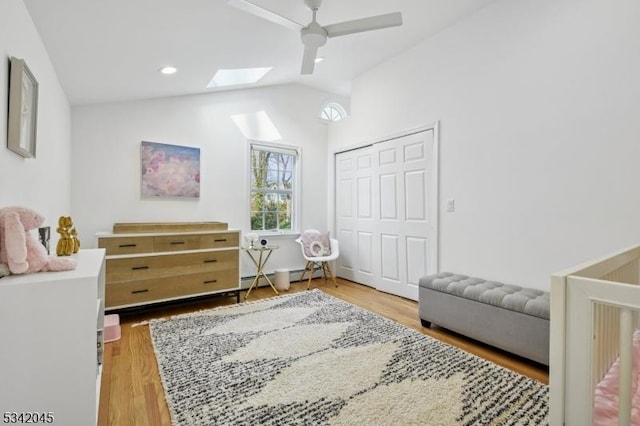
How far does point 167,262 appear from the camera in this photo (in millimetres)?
3064

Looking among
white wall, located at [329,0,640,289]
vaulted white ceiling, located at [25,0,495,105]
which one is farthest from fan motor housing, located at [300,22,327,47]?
white wall, located at [329,0,640,289]

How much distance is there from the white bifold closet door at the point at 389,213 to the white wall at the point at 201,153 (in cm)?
53

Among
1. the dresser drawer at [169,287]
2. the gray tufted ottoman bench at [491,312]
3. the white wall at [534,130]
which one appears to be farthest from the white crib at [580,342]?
the dresser drawer at [169,287]

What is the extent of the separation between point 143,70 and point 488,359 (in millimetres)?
3474

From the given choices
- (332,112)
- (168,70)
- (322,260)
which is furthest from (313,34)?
(332,112)

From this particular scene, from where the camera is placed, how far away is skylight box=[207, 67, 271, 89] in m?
3.63

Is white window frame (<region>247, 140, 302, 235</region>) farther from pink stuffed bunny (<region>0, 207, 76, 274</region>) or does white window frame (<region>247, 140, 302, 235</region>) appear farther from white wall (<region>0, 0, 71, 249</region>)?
pink stuffed bunny (<region>0, 207, 76, 274</region>)

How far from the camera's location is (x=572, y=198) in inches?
92.0

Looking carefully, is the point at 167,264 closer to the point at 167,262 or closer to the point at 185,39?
the point at 167,262

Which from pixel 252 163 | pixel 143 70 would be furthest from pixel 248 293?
pixel 143 70

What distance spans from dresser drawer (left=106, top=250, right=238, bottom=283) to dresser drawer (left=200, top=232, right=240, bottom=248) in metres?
0.07

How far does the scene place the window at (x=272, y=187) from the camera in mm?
4352

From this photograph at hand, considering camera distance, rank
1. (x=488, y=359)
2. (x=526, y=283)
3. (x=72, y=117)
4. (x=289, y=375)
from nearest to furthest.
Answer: (x=289, y=375)
(x=488, y=359)
(x=526, y=283)
(x=72, y=117)

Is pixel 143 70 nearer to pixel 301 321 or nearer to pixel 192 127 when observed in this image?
pixel 192 127
